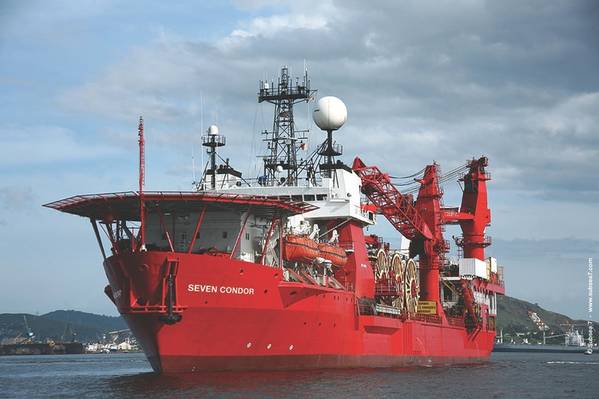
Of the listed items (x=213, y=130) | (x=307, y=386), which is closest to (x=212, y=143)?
(x=213, y=130)

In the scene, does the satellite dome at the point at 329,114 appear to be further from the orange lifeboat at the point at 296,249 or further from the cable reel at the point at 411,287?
the orange lifeboat at the point at 296,249

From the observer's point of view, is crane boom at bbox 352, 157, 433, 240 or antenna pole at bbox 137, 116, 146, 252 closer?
antenna pole at bbox 137, 116, 146, 252

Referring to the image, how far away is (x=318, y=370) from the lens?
1919 inches

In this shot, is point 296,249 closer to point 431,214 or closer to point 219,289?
point 219,289

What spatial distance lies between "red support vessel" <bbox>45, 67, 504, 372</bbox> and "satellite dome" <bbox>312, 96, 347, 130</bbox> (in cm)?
9

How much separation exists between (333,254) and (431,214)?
19845 millimetres

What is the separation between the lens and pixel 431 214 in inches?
2736

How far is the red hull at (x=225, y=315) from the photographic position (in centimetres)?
4097

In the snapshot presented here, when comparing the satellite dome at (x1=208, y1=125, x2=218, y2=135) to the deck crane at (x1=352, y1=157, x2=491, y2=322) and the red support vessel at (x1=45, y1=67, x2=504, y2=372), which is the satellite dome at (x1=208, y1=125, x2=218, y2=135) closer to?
the red support vessel at (x1=45, y1=67, x2=504, y2=372)

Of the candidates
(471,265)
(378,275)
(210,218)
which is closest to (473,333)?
(471,265)

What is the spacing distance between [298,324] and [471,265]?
31740 millimetres

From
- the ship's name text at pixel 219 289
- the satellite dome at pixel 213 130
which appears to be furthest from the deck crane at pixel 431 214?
the ship's name text at pixel 219 289

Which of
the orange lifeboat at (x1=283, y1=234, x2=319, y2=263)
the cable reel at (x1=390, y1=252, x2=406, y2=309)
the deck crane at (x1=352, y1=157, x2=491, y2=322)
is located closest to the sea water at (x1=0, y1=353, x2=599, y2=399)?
the orange lifeboat at (x1=283, y1=234, x2=319, y2=263)

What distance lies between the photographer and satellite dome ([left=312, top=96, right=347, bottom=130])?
198 feet
